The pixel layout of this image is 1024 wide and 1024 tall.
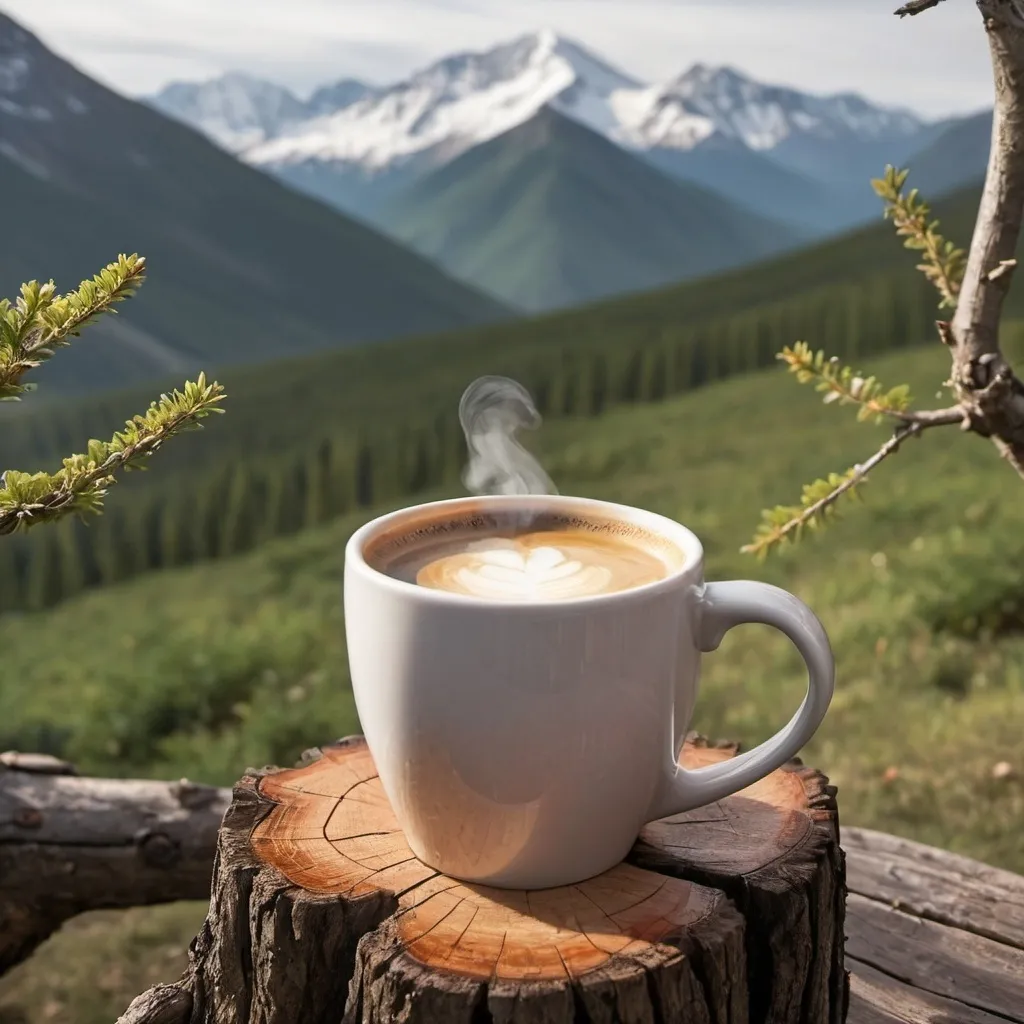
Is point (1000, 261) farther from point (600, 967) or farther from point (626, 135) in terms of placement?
point (626, 135)

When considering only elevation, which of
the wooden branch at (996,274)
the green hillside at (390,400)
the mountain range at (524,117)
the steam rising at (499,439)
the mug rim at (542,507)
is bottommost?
the green hillside at (390,400)

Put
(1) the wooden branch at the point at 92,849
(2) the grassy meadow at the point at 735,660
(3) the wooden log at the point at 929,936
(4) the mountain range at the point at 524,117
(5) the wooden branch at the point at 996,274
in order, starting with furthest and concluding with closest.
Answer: (4) the mountain range at the point at 524,117 < (2) the grassy meadow at the point at 735,660 < (1) the wooden branch at the point at 92,849 < (3) the wooden log at the point at 929,936 < (5) the wooden branch at the point at 996,274

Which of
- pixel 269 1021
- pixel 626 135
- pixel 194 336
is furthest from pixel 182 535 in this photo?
pixel 626 135

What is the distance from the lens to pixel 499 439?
1854 mm

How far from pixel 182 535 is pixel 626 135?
19381cm

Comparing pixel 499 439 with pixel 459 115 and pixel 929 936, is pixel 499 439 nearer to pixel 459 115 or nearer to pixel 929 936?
pixel 929 936

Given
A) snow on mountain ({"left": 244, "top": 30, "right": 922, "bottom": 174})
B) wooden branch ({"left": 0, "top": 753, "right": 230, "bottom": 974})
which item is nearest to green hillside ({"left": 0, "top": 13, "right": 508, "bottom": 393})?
wooden branch ({"left": 0, "top": 753, "right": 230, "bottom": 974})

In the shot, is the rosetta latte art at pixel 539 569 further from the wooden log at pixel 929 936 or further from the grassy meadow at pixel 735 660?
the wooden log at pixel 929 936

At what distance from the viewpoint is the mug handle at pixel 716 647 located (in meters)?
1.41

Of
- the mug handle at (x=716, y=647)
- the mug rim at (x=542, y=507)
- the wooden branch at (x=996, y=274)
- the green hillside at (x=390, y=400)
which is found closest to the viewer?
the mug rim at (x=542, y=507)

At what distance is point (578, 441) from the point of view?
11.1 m

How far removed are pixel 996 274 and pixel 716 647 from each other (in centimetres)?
92

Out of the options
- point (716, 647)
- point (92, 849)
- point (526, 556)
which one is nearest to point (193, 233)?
point (92, 849)

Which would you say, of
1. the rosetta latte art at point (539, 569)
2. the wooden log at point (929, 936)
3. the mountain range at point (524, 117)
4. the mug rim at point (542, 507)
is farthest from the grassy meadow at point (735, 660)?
the mountain range at point (524, 117)
